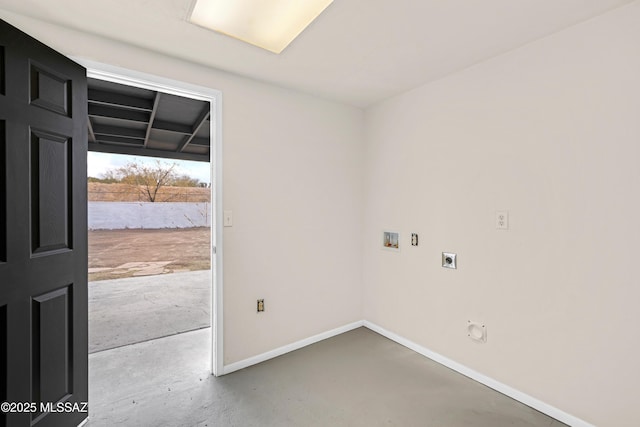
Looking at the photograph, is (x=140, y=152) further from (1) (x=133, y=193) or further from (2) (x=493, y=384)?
(2) (x=493, y=384)

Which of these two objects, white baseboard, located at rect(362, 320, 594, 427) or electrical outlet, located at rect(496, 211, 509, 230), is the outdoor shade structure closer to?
electrical outlet, located at rect(496, 211, 509, 230)

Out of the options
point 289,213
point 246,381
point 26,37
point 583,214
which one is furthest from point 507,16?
point 246,381

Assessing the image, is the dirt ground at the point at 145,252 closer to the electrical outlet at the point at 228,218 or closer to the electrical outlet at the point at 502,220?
the electrical outlet at the point at 228,218

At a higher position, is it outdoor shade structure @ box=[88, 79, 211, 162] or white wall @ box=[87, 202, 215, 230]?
outdoor shade structure @ box=[88, 79, 211, 162]

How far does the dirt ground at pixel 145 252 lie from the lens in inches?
233

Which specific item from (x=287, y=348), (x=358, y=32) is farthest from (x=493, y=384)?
(x=358, y=32)

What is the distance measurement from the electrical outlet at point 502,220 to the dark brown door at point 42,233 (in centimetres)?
268

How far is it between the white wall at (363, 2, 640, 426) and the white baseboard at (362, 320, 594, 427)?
46mm

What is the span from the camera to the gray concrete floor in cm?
303

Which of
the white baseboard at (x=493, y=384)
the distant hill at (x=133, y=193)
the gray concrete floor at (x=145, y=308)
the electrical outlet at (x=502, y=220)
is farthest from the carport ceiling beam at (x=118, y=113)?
the electrical outlet at (x=502, y=220)

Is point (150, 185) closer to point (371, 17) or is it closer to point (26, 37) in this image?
point (26, 37)

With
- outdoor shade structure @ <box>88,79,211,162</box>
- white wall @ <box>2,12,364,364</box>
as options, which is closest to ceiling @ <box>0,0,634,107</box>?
white wall @ <box>2,12,364,364</box>

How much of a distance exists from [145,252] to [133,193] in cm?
137

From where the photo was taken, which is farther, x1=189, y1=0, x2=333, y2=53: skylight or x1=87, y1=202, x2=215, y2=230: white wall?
x1=87, y1=202, x2=215, y2=230: white wall
